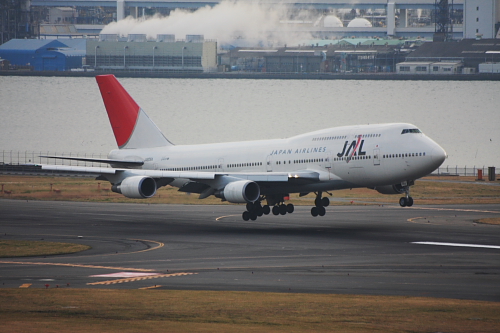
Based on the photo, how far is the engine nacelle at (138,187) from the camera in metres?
59.0

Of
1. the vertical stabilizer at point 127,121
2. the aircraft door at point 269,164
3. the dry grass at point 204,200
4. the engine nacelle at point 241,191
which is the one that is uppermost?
the vertical stabilizer at point 127,121

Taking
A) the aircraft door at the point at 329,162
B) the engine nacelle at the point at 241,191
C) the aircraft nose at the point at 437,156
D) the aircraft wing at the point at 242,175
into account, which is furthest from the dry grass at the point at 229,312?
the aircraft door at the point at 329,162

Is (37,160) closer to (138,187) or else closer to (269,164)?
(269,164)

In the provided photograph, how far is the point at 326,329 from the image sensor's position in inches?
1119

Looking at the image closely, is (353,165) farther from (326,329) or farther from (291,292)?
(326,329)

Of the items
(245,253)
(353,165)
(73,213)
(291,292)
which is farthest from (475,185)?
(291,292)

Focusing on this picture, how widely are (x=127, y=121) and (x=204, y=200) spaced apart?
1413 cm

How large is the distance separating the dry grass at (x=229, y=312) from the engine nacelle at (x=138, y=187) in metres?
24.1

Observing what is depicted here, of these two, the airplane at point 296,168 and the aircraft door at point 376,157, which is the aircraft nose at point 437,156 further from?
the aircraft door at point 376,157

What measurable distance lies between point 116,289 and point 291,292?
7.21m

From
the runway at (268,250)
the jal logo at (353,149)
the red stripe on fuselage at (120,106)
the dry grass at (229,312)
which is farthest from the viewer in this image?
the red stripe on fuselage at (120,106)

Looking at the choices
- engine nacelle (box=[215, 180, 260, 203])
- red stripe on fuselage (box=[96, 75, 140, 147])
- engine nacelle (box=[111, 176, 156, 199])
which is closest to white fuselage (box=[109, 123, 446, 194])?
engine nacelle (box=[215, 180, 260, 203])

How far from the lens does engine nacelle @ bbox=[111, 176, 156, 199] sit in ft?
193

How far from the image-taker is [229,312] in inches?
1218
